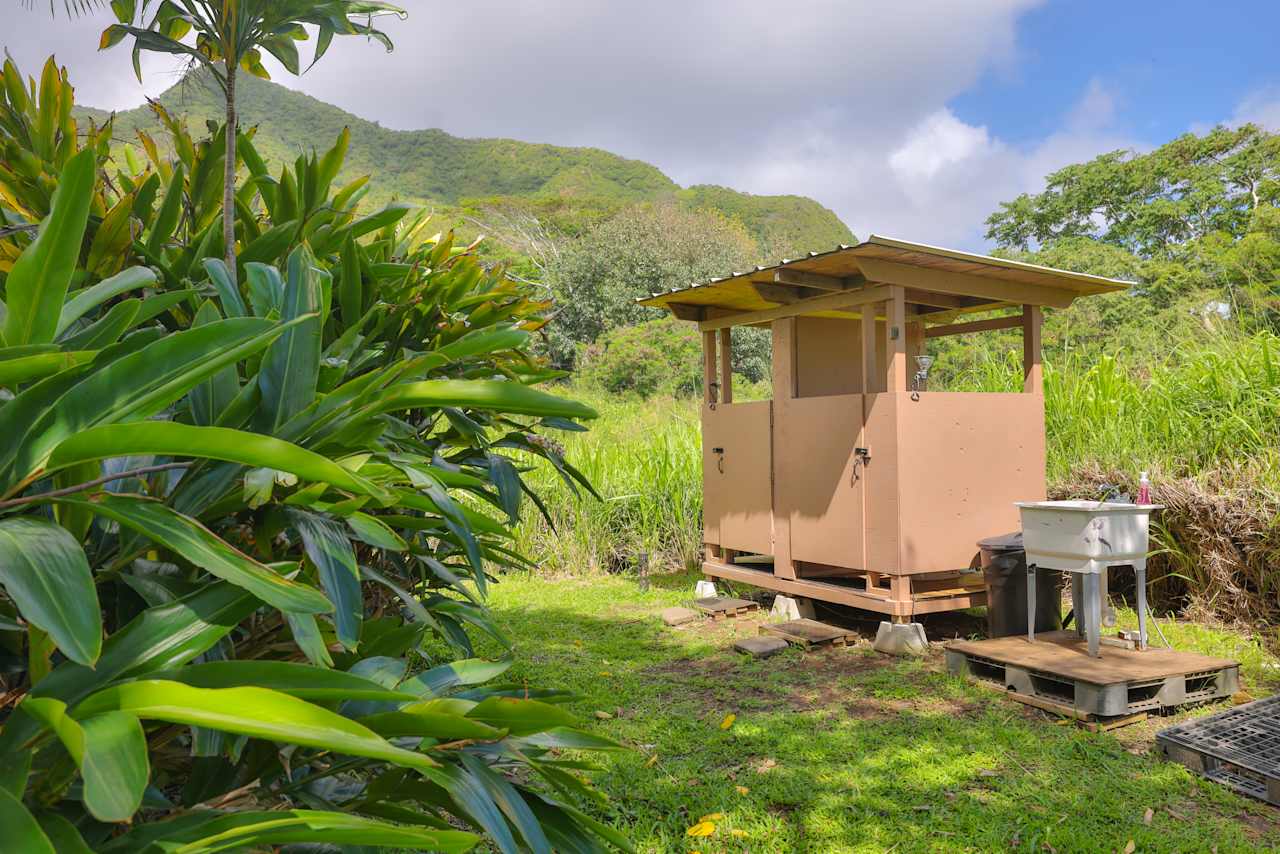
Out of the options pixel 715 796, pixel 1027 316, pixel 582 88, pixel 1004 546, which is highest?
pixel 582 88

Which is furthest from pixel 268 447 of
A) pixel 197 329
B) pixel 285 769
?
pixel 285 769

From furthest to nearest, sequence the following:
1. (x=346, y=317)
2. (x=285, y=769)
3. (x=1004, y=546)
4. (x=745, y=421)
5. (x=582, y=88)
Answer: (x=582, y=88)
(x=745, y=421)
(x=1004, y=546)
(x=346, y=317)
(x=285, y=769)

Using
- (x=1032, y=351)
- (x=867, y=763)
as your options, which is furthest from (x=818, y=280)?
(x=867, y=763)

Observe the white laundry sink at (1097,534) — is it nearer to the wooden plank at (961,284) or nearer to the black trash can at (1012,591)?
the black trash can at (1012,591)

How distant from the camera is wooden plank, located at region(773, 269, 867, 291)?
17.5ft

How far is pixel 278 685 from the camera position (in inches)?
29.9

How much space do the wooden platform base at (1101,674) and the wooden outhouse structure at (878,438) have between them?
70cm

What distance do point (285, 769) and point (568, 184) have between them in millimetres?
50506

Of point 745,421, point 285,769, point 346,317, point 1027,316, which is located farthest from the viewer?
point 745,421

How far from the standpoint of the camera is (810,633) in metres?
5.31

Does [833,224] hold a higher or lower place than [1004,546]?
higher

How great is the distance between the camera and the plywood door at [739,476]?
6.10 metres

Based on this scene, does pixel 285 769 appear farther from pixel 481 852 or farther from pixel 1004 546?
pixel 1004 546

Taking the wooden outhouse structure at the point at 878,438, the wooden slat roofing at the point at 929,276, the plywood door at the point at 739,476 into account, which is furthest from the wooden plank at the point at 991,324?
the plywood door at the point at 739,476
